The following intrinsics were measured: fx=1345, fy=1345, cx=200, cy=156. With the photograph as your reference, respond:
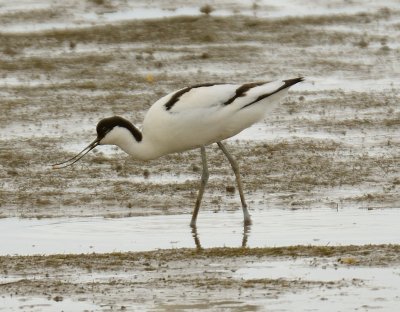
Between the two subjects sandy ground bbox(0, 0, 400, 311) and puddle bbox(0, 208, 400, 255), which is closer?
sandy ground bbox(0, 0, 400, 311)

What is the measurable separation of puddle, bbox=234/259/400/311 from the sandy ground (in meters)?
0.15

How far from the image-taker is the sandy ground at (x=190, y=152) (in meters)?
9.70

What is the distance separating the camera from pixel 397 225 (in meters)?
11.8

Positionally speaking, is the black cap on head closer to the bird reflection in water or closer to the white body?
the white body

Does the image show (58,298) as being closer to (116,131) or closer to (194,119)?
(194,119)

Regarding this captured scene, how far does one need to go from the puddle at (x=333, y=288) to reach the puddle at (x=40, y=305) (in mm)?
1177

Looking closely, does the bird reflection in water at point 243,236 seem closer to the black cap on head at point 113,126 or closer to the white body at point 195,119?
the white body at point 195,119

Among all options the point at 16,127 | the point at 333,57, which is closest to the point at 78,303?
the point at 16,127

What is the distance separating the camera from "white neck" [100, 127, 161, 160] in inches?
Answer: 489

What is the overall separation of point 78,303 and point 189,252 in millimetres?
1825

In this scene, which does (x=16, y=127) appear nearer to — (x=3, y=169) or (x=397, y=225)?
(x=3, y=169)

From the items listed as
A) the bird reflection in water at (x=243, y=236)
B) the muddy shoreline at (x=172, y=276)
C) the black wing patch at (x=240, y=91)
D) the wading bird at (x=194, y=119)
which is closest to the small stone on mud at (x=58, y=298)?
the muddy shoreline at (x=172, y=276)

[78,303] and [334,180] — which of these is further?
[334,180]

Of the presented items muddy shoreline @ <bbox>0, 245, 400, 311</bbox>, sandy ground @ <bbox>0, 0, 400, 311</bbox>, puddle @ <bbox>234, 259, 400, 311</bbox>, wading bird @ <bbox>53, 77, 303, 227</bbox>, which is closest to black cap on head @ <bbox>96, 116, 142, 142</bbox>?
wading bird @ <bbox>53, 77, 303, 227</bbox>
